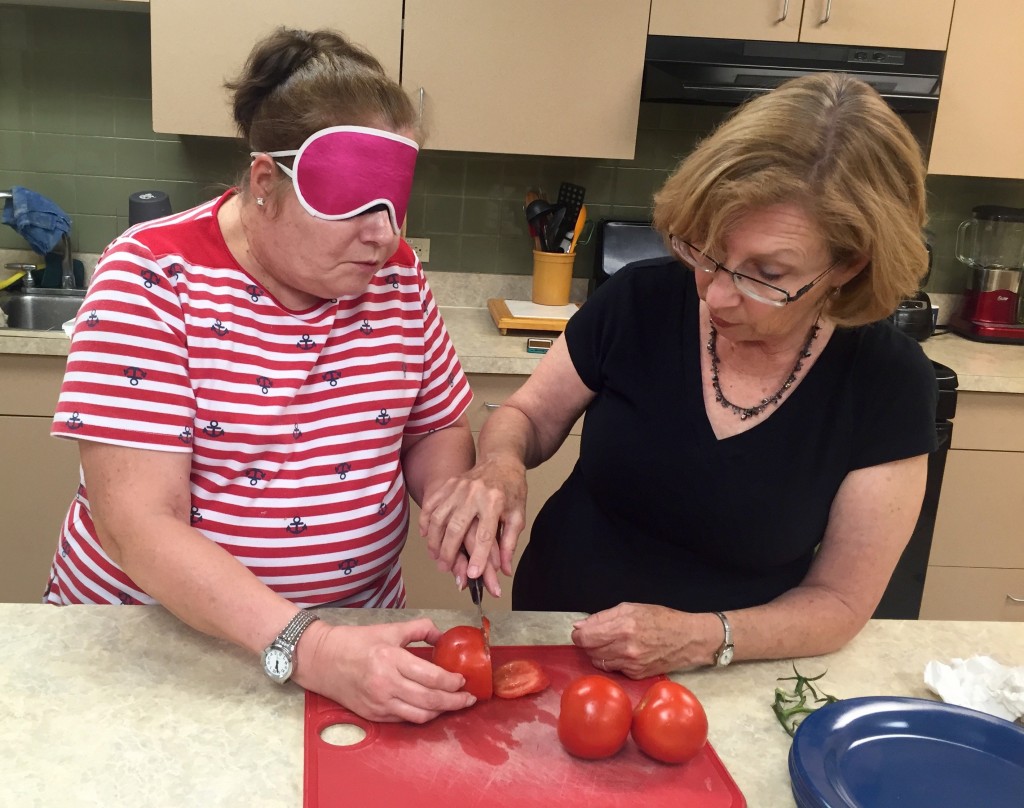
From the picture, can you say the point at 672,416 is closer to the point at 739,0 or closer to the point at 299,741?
the point at 299,741

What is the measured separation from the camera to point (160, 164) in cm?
A: 291

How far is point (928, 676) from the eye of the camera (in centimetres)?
116

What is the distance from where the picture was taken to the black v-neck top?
131 cm

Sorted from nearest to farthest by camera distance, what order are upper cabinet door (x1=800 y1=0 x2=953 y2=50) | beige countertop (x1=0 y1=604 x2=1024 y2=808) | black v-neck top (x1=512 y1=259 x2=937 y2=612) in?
beige countertop (x1=0 y1=604 x2=1024 y2=808) → black v-neck top (x1=512 y1=259 x2=937 y2=612) → upper cabinet door (x1=800 y1=0 x2=953 y2=50)

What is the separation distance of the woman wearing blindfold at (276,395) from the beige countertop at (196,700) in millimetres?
52

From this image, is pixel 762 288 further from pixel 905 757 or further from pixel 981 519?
pixel 981 519

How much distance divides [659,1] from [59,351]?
1697 mm

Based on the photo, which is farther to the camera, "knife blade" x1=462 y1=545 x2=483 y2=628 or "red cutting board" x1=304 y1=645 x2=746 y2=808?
"knife blade" x1=462 y1=545 x2=483 y2=628

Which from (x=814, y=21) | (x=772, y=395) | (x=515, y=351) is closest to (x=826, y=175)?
(x=772, y=395)

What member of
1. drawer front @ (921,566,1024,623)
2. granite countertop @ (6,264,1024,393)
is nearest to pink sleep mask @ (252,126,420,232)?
granite countertop @ (6,264,1024,393)

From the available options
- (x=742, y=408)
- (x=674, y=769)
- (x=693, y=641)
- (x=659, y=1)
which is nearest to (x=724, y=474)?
(x=742, y=408)

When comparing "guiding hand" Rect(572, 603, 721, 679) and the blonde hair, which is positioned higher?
the blonde hair

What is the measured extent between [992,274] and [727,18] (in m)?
1.14

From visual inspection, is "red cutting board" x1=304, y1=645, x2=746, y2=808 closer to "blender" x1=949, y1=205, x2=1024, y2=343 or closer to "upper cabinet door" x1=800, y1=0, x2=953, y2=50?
"upper cabinet door" x1=800, y1=0, x2=953, y2=50
